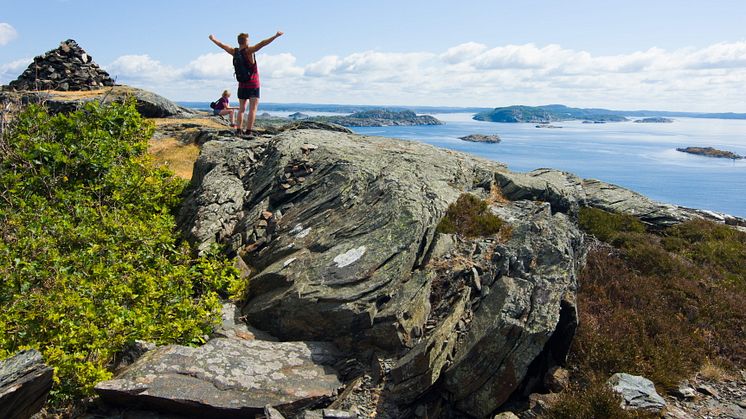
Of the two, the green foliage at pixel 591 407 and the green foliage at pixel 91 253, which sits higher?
the green foliage at pixel 91 253

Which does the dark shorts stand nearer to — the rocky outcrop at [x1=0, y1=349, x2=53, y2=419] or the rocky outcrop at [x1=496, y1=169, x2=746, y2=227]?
the rocky outcrop at [x1=496, y1=169, x2=746, y2=227]

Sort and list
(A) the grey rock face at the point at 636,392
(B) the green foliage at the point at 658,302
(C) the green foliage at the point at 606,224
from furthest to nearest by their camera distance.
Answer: (C) the green foliage at the point at 606,224
(B) the green foliage at the point at 658,302
(A) the grey rock face at the point at 636,392

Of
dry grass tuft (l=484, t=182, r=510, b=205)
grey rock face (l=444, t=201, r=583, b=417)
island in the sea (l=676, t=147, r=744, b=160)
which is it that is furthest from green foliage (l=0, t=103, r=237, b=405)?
island in the sea (l=676, t=147, r=744, b=160)

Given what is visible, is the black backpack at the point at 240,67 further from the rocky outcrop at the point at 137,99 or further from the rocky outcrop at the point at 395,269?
the rocky outcrop at the point at 137,99

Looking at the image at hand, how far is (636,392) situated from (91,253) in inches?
554

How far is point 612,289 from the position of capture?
13.9m

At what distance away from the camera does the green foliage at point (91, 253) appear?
9.31 m

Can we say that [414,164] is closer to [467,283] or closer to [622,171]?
[467,283]

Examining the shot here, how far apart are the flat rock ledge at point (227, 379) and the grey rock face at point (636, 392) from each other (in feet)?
20.0

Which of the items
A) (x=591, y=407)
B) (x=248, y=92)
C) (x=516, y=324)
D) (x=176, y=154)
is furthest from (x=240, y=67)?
(x=591, y=407)

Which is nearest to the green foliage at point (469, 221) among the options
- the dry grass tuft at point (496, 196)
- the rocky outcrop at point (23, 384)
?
the dry grass tuft at point (496, 196)

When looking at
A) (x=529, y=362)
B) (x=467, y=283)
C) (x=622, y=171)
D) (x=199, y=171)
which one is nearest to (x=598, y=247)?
(x=467, y=283)

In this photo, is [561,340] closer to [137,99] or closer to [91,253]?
[91,253]

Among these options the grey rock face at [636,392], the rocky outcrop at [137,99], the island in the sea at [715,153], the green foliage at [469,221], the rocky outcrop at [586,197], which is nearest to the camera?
the grey rock face at [636,392]
